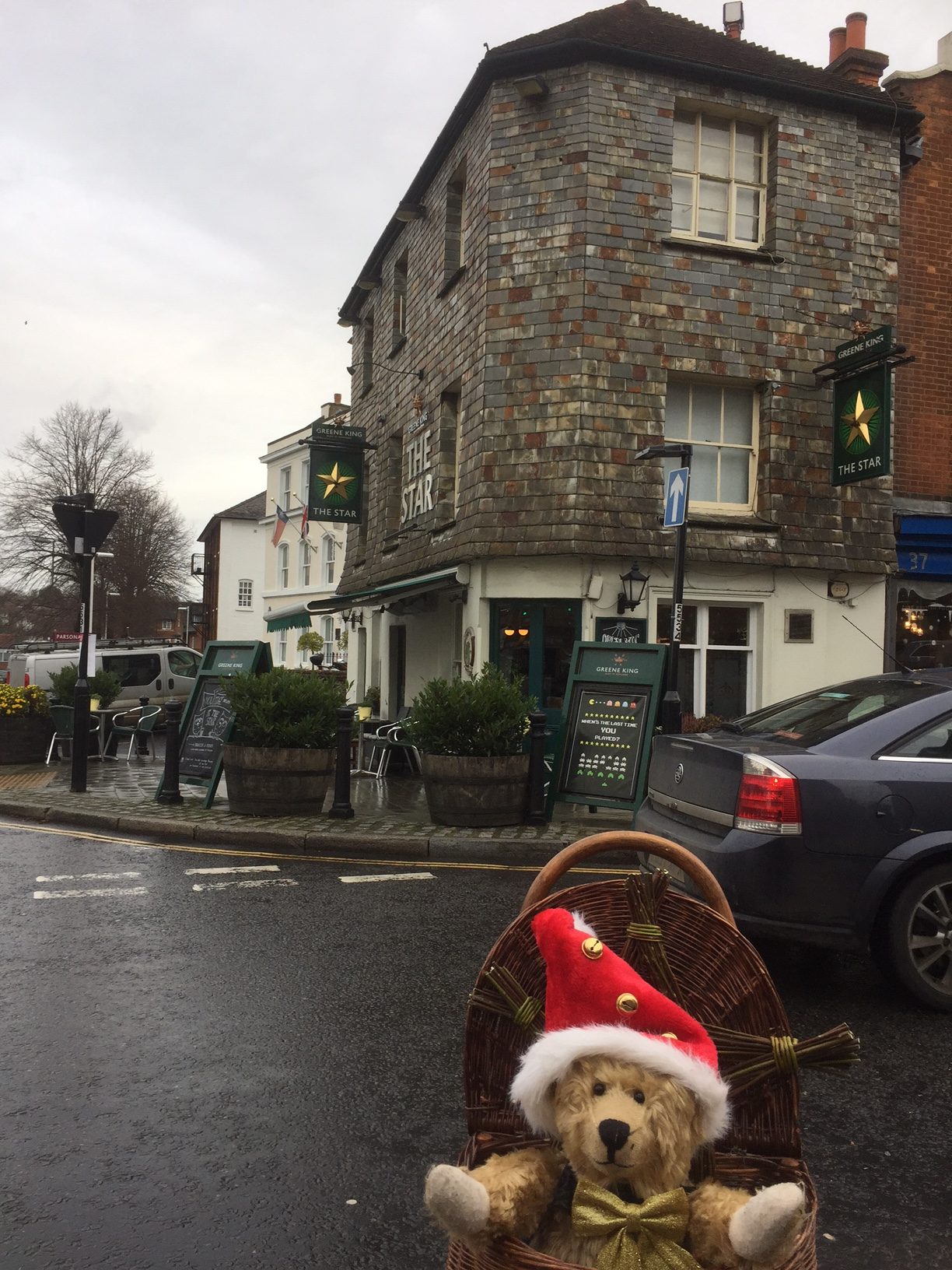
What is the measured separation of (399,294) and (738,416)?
26.3 ft

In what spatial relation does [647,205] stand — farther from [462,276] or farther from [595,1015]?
[595,1015]

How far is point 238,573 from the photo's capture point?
5334 cm

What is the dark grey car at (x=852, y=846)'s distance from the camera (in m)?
4.67

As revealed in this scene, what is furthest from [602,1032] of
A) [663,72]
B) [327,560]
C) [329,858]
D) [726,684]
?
[327,560]

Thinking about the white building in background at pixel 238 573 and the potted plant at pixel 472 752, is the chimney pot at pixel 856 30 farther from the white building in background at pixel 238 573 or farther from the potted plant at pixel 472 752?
the white building in background at pixel 238 573

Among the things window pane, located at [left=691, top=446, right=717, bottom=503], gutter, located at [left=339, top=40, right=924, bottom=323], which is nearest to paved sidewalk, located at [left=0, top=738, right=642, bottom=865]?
window pane, located at [left=691, top=446, right=717, bottom=503]

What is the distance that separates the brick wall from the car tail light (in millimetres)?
11369

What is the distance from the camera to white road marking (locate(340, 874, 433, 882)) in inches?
296

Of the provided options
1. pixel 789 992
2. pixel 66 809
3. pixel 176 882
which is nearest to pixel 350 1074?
pixel 789 992

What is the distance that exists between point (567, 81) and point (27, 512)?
130 ft

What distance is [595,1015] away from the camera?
200cm

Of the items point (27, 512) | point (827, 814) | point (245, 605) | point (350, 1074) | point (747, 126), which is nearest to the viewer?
point (350, 1074)

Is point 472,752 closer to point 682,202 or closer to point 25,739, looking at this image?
point 25,739

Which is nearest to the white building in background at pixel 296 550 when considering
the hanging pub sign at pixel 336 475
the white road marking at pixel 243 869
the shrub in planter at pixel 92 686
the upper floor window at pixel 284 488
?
the upper floor window at pixel 284 488
